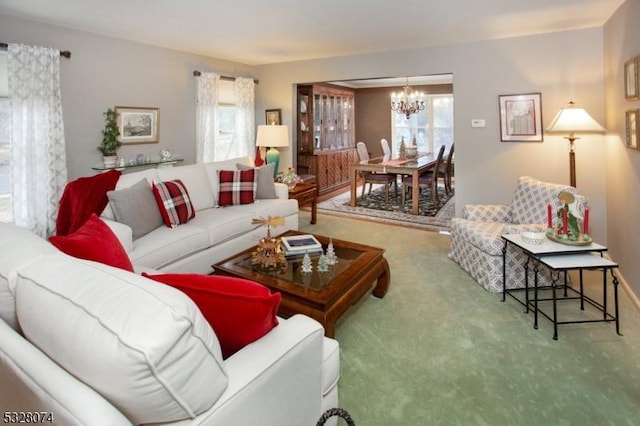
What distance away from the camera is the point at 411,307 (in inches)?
113

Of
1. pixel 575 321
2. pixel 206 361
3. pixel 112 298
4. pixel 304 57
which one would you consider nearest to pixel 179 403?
pixel 206 361

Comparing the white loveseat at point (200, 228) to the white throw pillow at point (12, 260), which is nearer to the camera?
the white throw pillow at point (12, 260)

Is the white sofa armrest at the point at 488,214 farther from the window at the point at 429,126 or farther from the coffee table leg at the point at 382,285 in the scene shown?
the window at the point at 429,126

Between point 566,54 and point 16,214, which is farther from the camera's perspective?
point 566,54

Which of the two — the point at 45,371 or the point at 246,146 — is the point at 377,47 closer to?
the point at 246,146

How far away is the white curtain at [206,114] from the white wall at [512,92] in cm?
219

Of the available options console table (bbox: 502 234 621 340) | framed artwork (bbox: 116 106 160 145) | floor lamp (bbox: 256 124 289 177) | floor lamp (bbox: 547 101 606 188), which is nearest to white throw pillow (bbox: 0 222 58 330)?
console table (bbox: 502 234 621 340)

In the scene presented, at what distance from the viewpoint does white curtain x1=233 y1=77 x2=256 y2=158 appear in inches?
247

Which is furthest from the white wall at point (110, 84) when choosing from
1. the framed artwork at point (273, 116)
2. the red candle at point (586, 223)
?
the red candle at point (586, 223)

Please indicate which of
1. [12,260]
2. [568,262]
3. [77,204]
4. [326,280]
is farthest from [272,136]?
[12,260]

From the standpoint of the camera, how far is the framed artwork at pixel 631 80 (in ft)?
9.52

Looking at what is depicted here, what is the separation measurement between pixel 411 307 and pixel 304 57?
172 inches

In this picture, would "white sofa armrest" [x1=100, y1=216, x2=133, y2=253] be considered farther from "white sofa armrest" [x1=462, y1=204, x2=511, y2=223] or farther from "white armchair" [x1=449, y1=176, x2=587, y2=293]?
"white sofa armrest" [x1=462, y1=204, x2=511, y2=223]

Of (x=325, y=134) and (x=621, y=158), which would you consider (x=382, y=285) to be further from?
(x=325, y=134)
